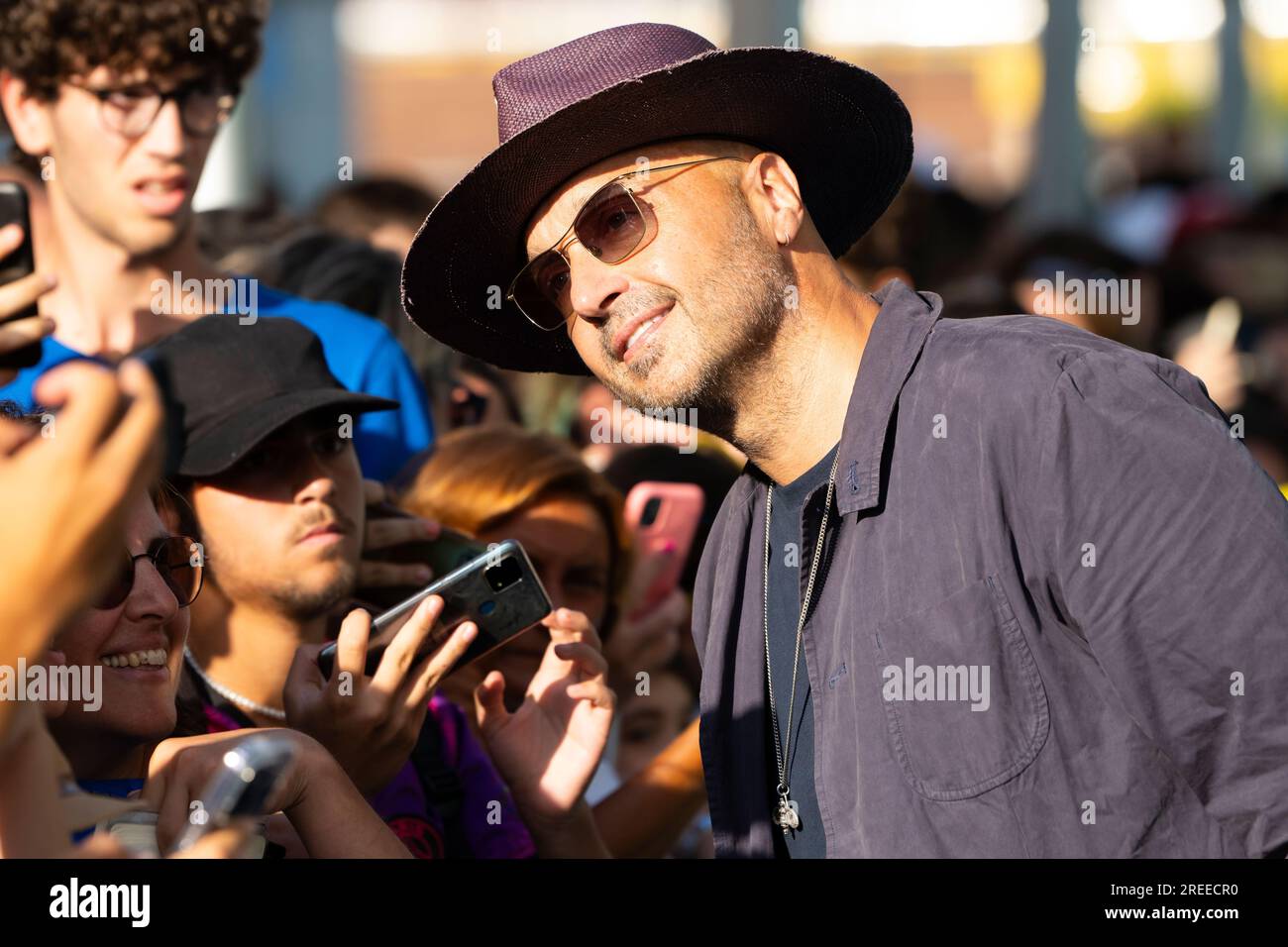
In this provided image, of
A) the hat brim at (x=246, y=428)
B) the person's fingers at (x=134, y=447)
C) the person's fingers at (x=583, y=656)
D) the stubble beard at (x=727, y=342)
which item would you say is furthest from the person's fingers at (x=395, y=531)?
the person's fingers at (x=134, y=447)

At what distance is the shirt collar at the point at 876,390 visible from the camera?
2.58m

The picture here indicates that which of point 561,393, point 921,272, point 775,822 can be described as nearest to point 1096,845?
point 775,822

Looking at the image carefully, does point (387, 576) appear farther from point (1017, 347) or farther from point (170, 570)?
point (1017, 347)

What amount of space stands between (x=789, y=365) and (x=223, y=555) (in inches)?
41.5

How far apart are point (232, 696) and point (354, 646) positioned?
1.20ft

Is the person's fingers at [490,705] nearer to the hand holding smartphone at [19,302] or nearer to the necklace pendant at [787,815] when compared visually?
the necklace pendant at [787,815]

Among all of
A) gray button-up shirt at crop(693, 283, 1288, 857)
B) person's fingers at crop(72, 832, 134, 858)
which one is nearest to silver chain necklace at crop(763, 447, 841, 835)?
gray button-up shirt at crop(693, 283, 1288, 857)

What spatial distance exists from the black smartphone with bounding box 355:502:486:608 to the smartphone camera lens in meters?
0.37

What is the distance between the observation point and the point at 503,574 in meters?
2.97

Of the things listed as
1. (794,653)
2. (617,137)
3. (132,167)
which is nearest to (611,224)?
(617,137)

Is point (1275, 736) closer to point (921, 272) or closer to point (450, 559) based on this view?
point (450, 559)

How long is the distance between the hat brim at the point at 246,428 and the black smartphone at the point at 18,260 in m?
0.31

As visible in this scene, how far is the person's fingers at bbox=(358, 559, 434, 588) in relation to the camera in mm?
3309

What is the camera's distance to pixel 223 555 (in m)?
3.03
